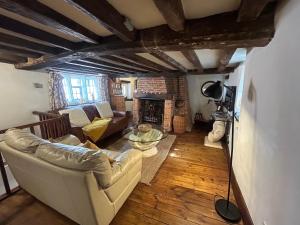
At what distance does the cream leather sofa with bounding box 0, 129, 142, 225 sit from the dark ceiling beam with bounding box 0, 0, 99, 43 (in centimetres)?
121

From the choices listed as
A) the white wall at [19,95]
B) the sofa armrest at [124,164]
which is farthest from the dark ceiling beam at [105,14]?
the white wall at [19,95]

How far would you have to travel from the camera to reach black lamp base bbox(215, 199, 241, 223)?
1677 mm

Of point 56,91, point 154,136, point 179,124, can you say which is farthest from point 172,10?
point 179,124

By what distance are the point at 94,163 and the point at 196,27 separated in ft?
4.85

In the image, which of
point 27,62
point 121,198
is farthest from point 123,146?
point 27,62

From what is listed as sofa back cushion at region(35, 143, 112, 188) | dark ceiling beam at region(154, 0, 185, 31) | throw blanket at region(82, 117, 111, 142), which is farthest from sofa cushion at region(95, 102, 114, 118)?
dark ceiling beam at region(154, 0, 185, 31)

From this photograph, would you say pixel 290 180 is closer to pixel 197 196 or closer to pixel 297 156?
pixel 297 156

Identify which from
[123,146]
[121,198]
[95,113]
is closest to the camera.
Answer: [121,198]

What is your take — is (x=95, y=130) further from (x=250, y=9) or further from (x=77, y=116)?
(x=250, y=9)

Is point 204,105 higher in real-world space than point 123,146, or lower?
higher

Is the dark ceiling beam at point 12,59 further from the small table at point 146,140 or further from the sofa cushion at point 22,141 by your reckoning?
the small table at point 146,140

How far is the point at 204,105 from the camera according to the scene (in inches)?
209

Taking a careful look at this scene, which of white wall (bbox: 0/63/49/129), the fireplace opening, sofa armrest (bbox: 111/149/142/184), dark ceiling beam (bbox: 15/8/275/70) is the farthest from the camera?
the fireplace opening

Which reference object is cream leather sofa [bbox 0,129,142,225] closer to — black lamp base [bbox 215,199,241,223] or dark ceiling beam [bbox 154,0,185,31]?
black lamp base [bbox 215,199,241,223]
